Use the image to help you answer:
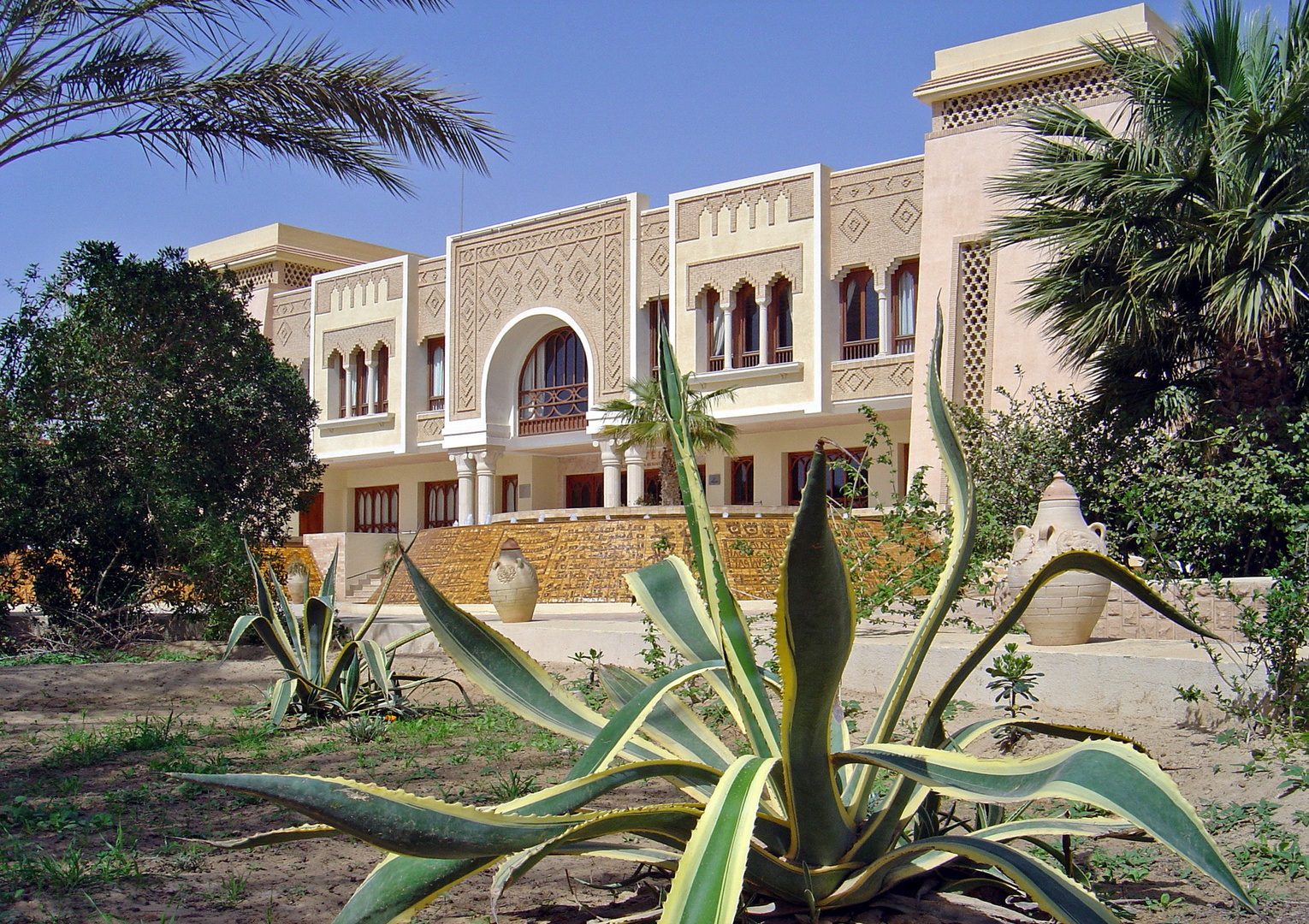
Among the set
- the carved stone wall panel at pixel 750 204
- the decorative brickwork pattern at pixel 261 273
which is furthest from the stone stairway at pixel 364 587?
the decorative brickwork pattern at pixel 261 273

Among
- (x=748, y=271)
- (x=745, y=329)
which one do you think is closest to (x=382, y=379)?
(x=745, y=329)

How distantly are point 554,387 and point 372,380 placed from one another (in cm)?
511

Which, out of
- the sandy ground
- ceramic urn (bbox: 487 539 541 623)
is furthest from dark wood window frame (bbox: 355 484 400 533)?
the sandy ground

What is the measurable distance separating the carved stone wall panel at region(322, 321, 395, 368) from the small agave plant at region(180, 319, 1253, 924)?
24797 mm

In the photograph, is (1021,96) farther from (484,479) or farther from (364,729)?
(364,729)

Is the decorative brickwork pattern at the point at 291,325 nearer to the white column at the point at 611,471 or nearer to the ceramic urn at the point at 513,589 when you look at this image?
the white column at the point at 611,471

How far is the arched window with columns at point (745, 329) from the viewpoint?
2136cm

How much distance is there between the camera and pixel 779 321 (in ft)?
69.2

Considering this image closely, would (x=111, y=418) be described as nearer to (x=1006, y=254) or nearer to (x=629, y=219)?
(x=1006, y=254)

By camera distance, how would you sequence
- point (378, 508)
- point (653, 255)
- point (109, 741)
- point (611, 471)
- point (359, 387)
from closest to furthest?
1. point (109, 741)
2. point (653, 255)
3. point (611, 471)
4. point (359, 387)
5. point (378, 508)

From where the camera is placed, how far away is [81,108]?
329 inches

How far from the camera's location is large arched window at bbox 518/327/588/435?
2436cm

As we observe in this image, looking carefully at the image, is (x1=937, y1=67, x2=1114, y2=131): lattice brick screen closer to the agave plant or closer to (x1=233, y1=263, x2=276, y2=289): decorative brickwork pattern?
the agave plant

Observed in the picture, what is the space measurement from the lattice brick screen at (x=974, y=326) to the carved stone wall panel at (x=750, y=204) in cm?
406
